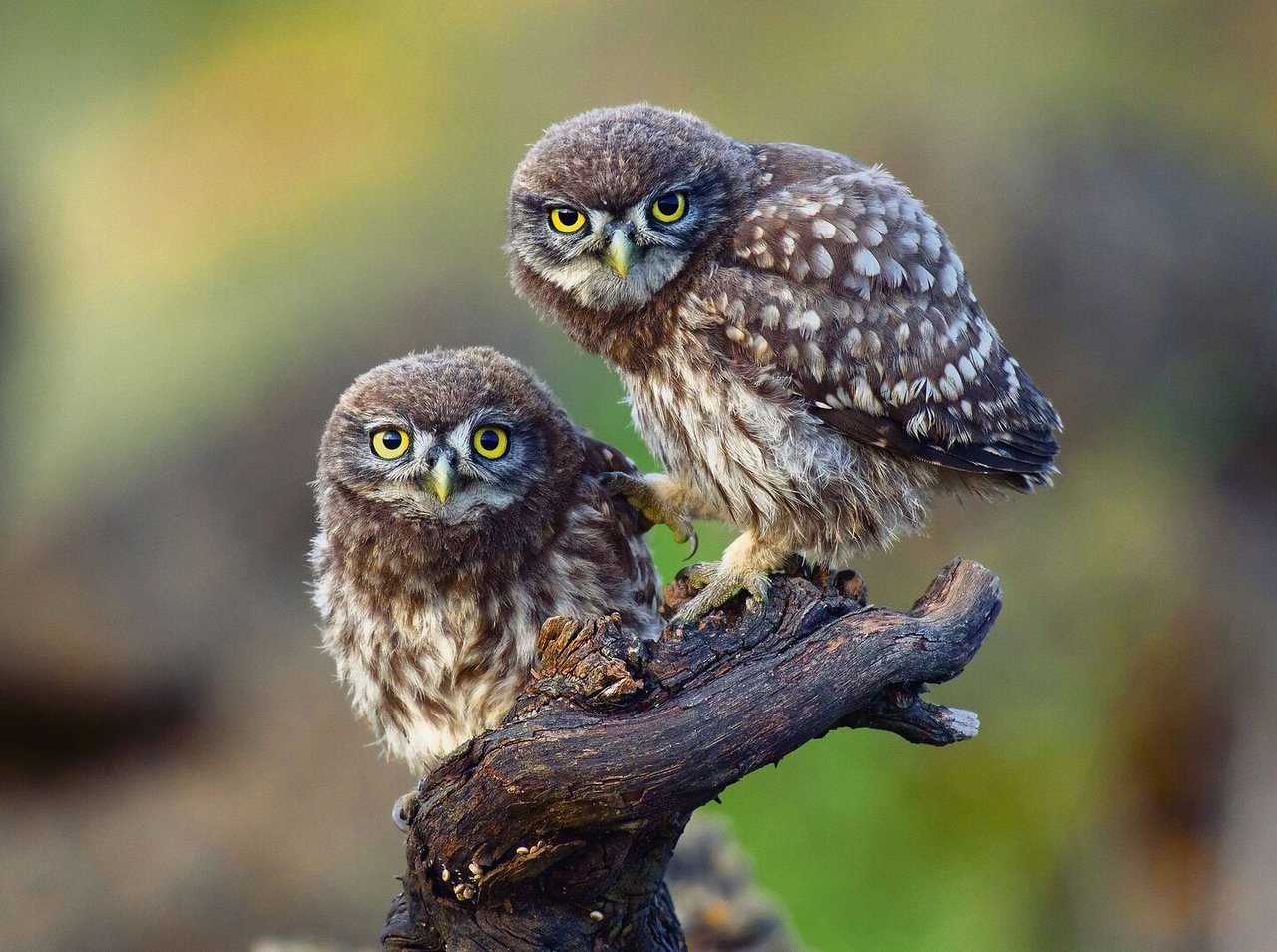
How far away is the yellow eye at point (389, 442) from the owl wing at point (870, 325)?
787mm

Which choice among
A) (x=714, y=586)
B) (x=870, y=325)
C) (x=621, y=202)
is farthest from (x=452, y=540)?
→ (x=870, y=325)

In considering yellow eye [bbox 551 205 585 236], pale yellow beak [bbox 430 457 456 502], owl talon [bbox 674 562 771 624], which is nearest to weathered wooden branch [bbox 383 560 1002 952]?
owl talon [bbox 674 562 771 624]

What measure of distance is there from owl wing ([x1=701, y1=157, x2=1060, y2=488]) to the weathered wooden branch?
0.42m

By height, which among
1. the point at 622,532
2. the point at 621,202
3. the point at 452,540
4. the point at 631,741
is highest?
the point at 621,202

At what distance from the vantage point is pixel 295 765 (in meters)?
6.12

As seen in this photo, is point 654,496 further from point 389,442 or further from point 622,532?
point 389,442

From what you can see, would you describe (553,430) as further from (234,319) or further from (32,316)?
(32,316)

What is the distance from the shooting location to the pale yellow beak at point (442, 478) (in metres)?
2.77

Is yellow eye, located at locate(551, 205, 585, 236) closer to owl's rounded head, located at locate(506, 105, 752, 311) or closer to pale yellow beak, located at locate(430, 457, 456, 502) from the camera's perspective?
owl's rounded head, located at locate(506, 105, 752, 311)

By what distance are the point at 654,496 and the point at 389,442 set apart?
750mm

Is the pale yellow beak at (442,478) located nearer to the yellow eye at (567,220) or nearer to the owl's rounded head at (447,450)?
the owl's rounded head at (447,450)

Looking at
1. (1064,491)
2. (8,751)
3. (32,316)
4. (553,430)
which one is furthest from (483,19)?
(553,430)

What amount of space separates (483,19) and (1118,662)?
5268 mm

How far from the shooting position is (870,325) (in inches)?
120
